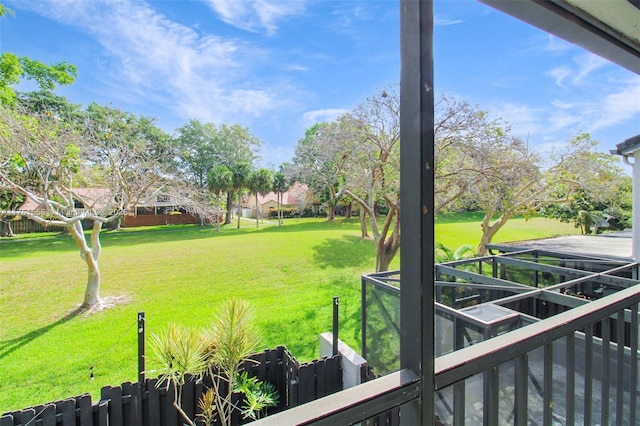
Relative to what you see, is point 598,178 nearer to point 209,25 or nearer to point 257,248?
point 209,25

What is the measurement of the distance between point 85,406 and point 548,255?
5.64 m

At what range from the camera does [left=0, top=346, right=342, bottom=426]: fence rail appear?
224cm

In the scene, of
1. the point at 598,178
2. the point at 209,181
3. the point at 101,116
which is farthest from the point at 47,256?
the point at 598,178

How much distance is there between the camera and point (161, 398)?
2.69 metres

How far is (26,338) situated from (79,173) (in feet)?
10.1

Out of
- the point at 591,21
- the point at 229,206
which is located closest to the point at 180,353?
the point at 591,21

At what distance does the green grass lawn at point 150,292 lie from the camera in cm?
429

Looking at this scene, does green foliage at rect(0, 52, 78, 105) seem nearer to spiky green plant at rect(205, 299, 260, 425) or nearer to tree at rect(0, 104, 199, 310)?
tree at rect(0, 104, 199, 310)

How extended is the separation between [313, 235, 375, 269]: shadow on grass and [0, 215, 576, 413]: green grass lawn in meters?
0.04

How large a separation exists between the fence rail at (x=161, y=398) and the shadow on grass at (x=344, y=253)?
6.14 metres

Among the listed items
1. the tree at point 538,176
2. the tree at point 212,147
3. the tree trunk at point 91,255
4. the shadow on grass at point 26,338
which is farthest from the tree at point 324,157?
the shadow on grass at point 26,338

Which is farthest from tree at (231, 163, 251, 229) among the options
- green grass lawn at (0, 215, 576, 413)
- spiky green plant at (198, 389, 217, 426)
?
spiky green plant at (198, 389, 217, 426)

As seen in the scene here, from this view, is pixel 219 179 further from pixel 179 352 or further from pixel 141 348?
pixel 179 352

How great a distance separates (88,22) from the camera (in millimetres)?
4441
